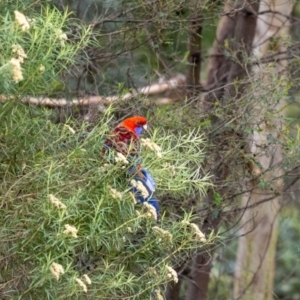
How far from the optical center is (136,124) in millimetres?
3357

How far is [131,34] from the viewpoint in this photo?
4.32m

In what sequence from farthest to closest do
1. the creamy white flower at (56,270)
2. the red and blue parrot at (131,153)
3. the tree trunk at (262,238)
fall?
the tree trunk at (262,238)
the red and blue parrot at (131,153)
the creamy white flower at (56,270)

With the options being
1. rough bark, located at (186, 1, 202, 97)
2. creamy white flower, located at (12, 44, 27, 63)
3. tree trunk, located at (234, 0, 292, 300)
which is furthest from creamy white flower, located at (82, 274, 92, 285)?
tree trunk, located at (234, 0, 292, 300)

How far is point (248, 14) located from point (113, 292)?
3363 mm

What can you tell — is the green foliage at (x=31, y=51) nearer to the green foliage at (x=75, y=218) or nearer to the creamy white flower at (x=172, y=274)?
the green foliage at (x=75, y=218)

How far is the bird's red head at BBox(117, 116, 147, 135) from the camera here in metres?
3.27

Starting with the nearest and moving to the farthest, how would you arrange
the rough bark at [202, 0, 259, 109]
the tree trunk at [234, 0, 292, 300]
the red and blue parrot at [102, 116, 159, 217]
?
the red and blue parrot at [102, 116, 159, 217] < the rough bark at [202, 0, 259, 109] < the tree trunk at [234, 0, 292, 300]

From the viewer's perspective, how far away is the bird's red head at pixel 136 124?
327 cm

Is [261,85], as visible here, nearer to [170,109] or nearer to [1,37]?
[170,109]

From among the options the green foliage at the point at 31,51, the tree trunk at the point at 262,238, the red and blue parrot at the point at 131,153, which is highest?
the green foliage at the point at 31,51

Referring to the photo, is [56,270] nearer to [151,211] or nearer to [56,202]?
[56,202]

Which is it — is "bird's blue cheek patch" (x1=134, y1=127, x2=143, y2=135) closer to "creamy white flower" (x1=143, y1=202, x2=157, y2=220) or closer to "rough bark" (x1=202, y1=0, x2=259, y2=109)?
"creamy white flower" (x1=143, y1=202, x2=157, y2=220)

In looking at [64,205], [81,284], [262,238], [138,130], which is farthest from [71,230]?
[262,238]

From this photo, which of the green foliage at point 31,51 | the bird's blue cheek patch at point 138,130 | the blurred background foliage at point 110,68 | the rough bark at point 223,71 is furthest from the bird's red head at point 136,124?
the rough bark at point 223,71
